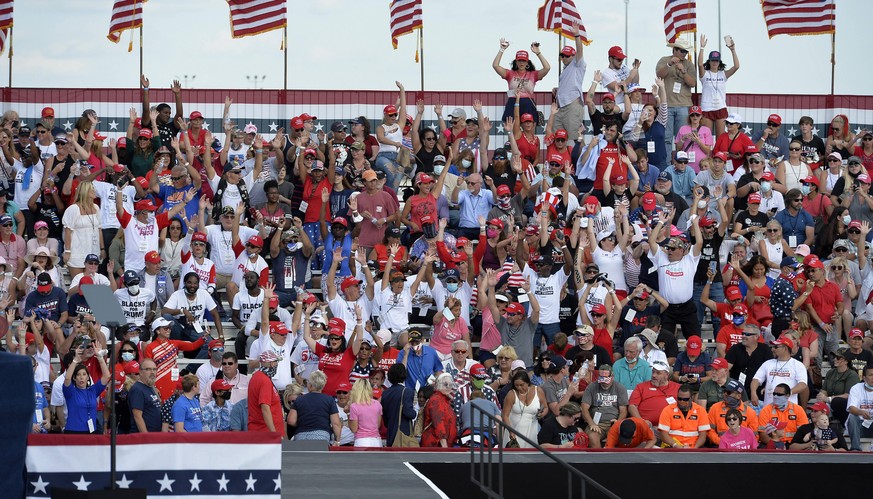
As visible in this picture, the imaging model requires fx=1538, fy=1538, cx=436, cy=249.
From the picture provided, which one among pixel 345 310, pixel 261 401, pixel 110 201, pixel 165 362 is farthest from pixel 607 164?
pixel 261 401

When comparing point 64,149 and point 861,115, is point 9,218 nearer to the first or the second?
point 64,149

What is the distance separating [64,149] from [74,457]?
11.0 m

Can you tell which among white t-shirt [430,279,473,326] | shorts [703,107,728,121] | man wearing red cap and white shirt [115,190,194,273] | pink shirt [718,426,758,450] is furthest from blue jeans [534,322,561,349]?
shorts [703,107,728,121]

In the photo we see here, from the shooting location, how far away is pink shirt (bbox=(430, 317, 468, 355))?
21812 millimetres

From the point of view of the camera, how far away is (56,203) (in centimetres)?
2455

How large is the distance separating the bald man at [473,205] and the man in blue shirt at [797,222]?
15.4 ft

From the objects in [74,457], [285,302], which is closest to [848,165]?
[285,302]

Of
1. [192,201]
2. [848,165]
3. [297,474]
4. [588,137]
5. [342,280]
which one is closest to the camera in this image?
[297,474]

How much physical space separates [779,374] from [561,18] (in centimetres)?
1127

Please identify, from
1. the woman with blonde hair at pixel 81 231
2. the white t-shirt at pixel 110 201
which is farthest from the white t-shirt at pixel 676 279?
the woman with blonde hair at pixel 81 231

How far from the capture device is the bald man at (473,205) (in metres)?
24.6

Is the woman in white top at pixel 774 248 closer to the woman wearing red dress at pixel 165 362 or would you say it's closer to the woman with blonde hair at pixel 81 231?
the woman wearing red dress at pixel 165 362

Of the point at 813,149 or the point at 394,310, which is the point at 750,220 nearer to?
the point at 813,149

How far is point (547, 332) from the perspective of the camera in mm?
22484
